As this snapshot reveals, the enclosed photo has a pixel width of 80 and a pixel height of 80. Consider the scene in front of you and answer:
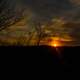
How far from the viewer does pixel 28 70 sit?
9578 millimetres

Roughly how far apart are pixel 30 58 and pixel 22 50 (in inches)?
15.7

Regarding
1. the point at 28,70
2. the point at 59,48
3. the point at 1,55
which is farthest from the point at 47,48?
the point at 1,55

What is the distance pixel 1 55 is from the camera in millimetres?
9531

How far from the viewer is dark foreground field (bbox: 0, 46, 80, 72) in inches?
377

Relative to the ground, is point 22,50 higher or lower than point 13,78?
higher

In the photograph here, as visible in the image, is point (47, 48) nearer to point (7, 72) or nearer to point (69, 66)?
point (69, 66)

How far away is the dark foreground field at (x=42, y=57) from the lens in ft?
31.4

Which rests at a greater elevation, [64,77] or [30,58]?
[30,58]

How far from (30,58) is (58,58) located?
999mm

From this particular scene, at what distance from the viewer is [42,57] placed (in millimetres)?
9820

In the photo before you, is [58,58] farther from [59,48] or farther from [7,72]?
[7,72]

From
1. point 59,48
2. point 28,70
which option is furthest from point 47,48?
point 28,70

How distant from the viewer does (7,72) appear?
9.43 m

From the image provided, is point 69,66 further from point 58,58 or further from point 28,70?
point 28,70
